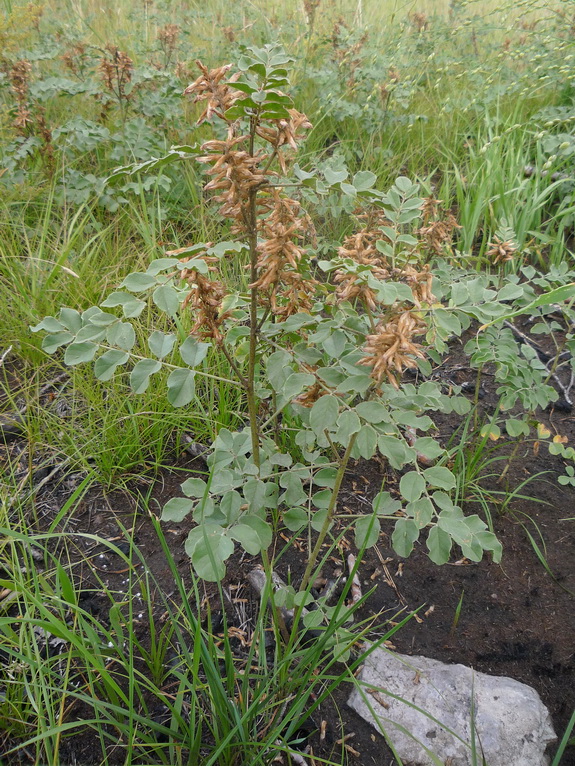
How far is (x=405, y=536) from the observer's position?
106 cm

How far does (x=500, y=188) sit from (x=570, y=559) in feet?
6.06

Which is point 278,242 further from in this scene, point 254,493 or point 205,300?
point 254,493

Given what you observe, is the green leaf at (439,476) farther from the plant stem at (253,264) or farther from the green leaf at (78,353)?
the green leaf at (78,353)

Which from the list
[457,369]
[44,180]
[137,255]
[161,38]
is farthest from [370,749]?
[161,38]

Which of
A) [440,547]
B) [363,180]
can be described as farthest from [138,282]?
[440,547]

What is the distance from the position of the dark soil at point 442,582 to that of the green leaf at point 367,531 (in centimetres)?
24

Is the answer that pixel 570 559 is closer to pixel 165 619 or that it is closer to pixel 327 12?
pixel 165 619

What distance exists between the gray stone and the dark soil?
0.13 ft

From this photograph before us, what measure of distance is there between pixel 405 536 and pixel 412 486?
10cm

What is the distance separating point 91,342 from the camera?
1.07 m

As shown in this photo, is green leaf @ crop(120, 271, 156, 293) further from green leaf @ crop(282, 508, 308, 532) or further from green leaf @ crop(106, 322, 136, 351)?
green leaf @ crop(282, 508, 308, 532)

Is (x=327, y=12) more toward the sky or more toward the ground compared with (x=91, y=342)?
more toward the sky

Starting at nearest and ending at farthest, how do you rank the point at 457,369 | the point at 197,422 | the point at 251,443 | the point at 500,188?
the point at 251,443, the point at 197,422, the point at 457,369, the point at 500,188

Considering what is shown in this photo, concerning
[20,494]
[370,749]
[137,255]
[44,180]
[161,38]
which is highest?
[161,38]
